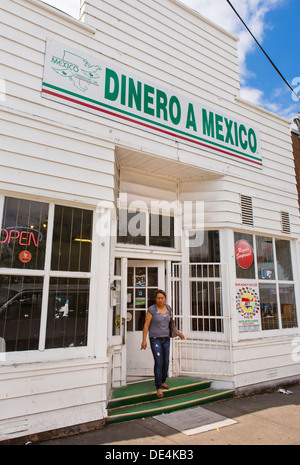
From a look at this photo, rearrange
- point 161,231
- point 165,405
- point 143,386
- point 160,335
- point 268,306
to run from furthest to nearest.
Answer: point 268,306 < point 161,231 < point 143,386 < point 160,335 < point 165,405

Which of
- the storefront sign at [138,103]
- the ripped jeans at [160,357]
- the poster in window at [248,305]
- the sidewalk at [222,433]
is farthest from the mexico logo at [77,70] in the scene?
the sidewalk at [222,433]

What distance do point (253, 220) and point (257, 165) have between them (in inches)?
56.0

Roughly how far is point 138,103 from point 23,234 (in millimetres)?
3035

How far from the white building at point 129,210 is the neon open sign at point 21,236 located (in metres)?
0.02

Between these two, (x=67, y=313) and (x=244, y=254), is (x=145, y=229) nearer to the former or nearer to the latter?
(x=244, y=254)

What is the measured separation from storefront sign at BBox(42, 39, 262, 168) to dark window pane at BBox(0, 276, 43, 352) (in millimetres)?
2661

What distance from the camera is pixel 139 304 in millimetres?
5906

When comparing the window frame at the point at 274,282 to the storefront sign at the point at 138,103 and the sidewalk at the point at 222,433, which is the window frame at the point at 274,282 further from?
the storefront sign at the point at 138,103

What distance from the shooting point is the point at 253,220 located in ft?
21.7

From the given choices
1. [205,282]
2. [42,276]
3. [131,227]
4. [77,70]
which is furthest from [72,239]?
[205,282]

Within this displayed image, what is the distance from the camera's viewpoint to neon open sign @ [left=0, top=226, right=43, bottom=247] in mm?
3870

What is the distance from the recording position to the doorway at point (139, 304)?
5.70 m

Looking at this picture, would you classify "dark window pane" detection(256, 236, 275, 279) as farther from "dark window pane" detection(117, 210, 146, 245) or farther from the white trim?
the white trim

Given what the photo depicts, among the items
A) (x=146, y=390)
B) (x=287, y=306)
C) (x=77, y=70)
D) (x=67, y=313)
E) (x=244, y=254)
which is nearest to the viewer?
Answer: (x=67, y=313)
